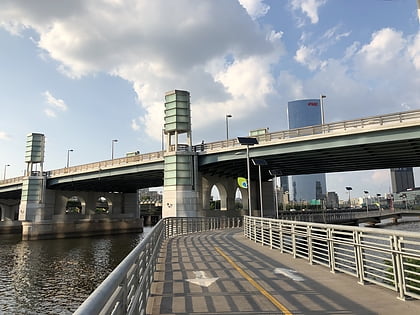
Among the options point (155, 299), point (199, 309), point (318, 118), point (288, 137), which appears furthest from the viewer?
point (318, 118)

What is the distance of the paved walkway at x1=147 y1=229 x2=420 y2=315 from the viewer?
22.2 feet

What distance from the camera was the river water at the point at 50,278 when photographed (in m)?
18.9

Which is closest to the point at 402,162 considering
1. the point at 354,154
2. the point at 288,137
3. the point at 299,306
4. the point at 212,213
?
the point at 354,154

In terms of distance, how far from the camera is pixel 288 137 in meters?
36.0

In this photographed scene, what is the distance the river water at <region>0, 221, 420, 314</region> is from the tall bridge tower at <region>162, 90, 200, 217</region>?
8631 mm

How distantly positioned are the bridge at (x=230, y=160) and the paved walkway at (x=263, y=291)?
19493 mm

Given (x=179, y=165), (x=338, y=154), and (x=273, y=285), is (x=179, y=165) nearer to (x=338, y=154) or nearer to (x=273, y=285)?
(x=338, y=154)

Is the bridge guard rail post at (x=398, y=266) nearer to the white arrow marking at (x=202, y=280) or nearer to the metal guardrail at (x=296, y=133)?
the white arrow marking at (x=202, y=280)

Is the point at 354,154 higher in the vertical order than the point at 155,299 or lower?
higher

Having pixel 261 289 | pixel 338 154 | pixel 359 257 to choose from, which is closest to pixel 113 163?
pixel 338 154

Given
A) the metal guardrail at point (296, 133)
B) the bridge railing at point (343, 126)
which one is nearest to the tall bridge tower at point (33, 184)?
the metal guardrail at point (296, 133)

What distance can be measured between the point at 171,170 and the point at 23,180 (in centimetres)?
4066

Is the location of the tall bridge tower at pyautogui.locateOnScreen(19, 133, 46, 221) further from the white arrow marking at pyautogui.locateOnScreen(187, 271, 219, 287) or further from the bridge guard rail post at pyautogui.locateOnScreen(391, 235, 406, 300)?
the bridge guard rail post at pyautogui.locateOnScreen(391, 235, 406, 300)

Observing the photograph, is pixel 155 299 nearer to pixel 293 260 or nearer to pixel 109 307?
pixel 109 307
